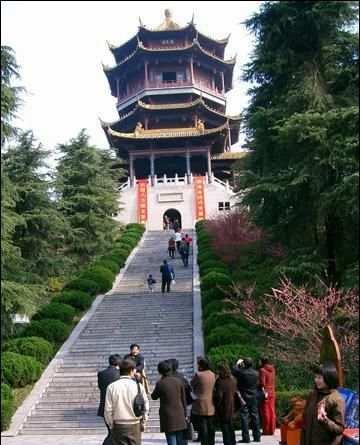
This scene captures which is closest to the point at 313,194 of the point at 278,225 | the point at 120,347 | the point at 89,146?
the point at 278,225

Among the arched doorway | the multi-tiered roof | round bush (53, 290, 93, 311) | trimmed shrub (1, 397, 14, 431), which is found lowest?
trimmed shrub (1, 397, 14, 431)

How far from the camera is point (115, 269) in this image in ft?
79.4

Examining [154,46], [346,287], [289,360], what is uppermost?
[154,46]

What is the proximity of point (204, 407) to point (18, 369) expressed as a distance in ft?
20.3

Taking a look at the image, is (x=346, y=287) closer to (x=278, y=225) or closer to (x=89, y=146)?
(x=278, y=225)

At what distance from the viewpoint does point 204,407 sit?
7.93 meters

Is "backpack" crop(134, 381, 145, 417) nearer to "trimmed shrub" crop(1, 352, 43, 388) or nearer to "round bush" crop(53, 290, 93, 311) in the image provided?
"trimmed shrub" crop(1, 352, 43, 388)

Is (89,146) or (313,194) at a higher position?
(89,146)

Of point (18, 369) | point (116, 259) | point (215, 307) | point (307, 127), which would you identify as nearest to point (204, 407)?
point (18, 369)

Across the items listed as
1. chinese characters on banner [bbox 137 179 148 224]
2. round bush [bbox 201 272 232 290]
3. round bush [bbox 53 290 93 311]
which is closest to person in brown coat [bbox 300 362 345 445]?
round bush [bbox 201 272 232 290]

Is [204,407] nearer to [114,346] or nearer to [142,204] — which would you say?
[114,346]

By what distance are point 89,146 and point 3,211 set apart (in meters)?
18.9

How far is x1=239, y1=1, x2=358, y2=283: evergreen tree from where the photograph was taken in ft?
40.7

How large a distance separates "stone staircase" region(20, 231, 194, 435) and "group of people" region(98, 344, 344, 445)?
280cm
